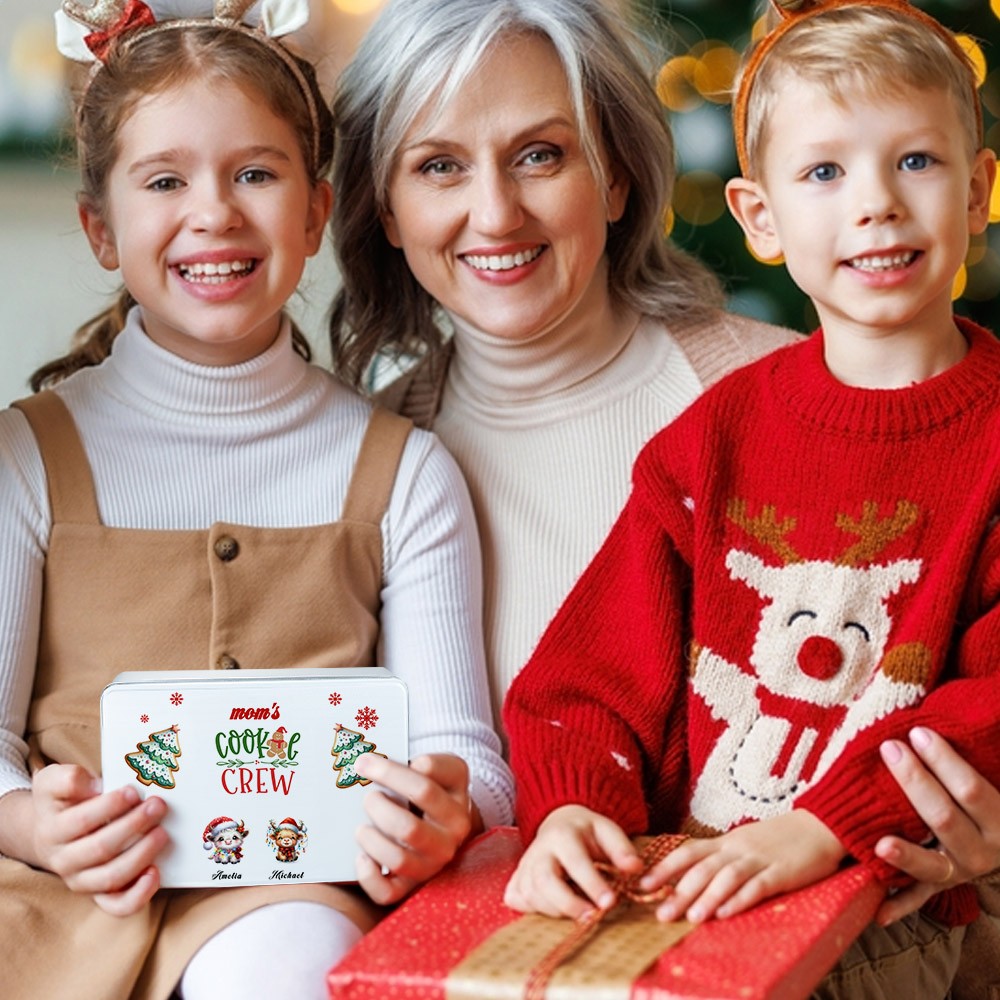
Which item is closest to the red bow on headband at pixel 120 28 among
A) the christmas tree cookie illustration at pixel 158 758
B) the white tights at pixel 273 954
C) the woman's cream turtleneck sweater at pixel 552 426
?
the woman's cream turtleneck sweater at pixel 552 426

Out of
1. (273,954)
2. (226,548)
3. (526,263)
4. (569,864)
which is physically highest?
(526,263)

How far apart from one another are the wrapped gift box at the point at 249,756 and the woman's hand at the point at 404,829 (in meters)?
0.02

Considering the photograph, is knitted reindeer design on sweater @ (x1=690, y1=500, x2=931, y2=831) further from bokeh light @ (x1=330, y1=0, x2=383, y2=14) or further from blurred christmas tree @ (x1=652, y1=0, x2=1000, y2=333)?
bokeh light @ (x1=330, y1=0, x2=383, y2=14)

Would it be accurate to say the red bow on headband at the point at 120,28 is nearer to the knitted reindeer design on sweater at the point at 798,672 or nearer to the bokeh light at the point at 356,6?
the knitted reindeer design on sweater at the point at 798,672

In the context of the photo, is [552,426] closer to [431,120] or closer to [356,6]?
[431,120]

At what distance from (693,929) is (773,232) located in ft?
2.15

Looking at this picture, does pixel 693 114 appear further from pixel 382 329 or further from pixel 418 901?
pixel 418 901

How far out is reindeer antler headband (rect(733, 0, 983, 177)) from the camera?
1339 mm

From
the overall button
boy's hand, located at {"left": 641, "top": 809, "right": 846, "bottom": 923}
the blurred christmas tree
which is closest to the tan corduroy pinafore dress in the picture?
the overall button

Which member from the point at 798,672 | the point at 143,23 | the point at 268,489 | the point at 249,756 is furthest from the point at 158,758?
the point at 143,23

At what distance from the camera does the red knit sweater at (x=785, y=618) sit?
1.27 metres

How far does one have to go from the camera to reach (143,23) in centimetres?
160

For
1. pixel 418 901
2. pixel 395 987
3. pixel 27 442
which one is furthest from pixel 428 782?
pixel 27 442

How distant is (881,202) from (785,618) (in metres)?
0.36
